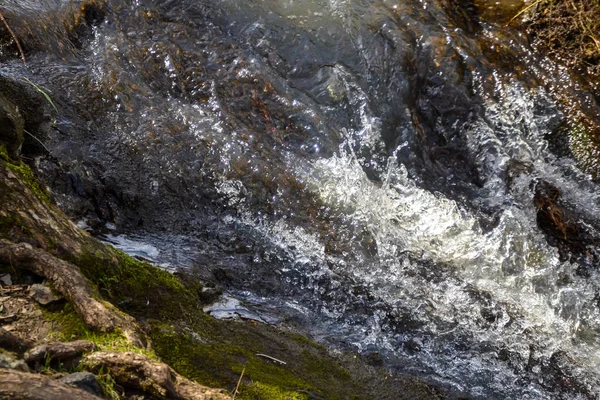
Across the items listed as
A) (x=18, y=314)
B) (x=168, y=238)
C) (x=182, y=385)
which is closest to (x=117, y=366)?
(x=182, y=385)

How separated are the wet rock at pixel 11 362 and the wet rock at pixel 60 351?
0.11 metres

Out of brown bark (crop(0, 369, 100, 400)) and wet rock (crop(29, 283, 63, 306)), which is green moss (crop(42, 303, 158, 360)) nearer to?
wet rock (crop(29, 283, 63, 306))

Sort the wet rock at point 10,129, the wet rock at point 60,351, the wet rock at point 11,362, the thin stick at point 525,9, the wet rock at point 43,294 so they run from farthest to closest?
the thin stick at point 525,9 < the wet rock at point 10,129 < the wet rock at point 43,294 < the wet rock at point 60,351 < the wet rock at point 11,362

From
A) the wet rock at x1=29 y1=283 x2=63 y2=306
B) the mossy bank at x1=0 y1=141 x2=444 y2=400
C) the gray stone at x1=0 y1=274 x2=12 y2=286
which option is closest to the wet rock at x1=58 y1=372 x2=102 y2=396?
the mossy bank at x1=0 y1=141 x2=444 y2=400

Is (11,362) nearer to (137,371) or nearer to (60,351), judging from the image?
(60,351)

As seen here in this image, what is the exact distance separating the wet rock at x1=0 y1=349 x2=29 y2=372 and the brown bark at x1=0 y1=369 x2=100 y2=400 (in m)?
0.15

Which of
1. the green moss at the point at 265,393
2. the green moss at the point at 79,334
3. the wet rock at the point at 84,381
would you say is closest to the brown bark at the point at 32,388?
the wet rock at the point at 84,381

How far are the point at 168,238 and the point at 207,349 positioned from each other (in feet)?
5.56

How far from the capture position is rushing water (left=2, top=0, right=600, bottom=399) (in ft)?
14.5

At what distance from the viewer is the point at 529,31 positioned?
22.4 feet

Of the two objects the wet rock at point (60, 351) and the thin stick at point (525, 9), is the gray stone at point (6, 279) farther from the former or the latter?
the thin stick at point (525, 9)

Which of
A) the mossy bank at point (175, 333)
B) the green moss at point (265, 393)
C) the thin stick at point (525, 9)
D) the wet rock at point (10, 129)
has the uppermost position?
the thin stick at point (525, 9)

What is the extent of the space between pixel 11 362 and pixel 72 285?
0.59 meters

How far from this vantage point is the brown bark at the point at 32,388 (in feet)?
6.10
